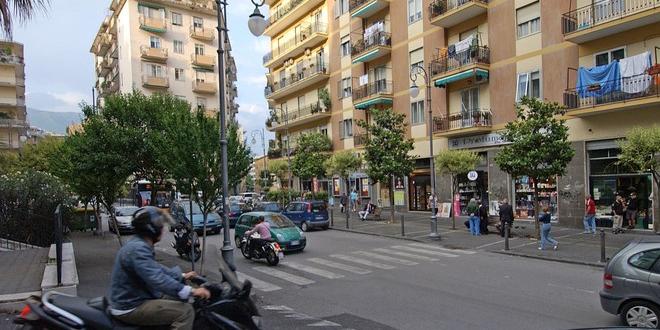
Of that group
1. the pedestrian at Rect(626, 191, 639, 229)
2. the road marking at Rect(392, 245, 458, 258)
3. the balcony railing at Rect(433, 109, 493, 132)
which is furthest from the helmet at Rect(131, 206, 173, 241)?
the balcony railing at Rect(433, 109, 493, 132)

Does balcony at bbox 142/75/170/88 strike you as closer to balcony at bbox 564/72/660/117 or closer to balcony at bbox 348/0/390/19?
balcony at bbox 348/0/390/19

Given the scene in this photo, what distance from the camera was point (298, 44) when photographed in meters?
44.2

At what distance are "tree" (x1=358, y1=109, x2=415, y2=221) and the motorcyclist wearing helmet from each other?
70.4ft

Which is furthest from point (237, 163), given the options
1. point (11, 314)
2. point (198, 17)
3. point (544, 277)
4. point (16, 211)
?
point (198, 17)

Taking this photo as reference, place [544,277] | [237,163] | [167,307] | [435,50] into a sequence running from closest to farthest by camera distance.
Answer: [167,307], [544,277], [237,163], [435,50]

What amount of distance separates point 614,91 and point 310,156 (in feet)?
70.8

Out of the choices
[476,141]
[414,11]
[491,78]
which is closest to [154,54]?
[414,11]

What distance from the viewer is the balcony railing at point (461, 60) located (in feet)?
84.1

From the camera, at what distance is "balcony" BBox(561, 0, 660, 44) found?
1808cm

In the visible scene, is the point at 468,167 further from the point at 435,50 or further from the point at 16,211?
the point at 16,211

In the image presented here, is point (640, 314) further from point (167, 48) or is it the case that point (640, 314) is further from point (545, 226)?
point (167, 48)

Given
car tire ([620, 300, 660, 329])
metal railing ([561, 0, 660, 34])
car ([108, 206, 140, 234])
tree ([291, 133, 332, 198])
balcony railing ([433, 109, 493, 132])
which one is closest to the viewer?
car tire ([620, 300, 660, 329])

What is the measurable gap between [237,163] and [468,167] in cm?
1458

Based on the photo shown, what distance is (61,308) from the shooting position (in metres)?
4.17
